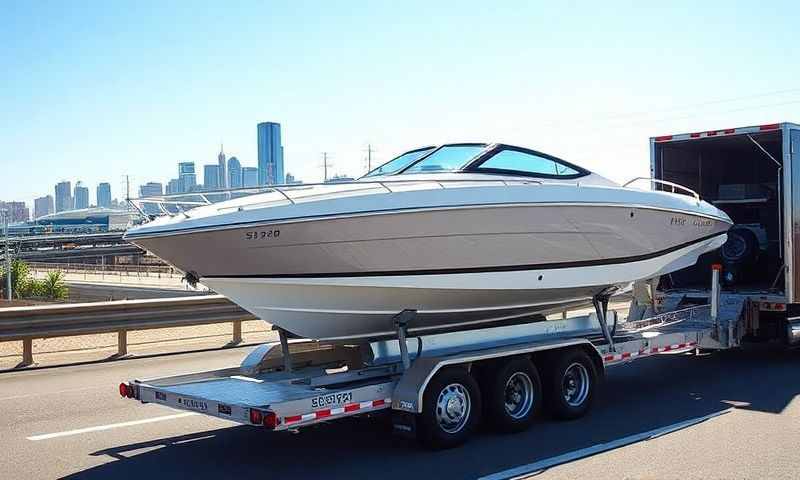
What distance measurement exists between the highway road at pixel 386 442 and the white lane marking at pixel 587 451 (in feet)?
0.09

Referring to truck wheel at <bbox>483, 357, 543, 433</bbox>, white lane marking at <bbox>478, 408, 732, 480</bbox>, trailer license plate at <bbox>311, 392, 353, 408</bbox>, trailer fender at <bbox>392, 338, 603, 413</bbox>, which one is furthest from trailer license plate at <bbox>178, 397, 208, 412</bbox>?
truck wheel at <bbox>483, 357, 543, 433</bbox>

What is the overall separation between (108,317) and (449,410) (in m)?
6.38

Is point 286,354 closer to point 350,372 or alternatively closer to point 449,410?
point 350,372

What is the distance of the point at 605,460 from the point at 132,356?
7.59 m

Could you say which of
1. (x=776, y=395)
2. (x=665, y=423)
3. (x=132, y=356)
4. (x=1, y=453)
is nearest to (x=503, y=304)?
(x=665, y=423)

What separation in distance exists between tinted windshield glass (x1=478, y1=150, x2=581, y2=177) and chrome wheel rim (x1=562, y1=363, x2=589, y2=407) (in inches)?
80.9

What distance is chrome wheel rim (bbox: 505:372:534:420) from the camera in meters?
7.32

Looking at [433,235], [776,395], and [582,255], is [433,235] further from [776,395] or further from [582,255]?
[776,395]

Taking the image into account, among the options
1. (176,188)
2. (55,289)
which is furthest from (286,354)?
(55,289)

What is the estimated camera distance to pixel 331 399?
6.17 metres

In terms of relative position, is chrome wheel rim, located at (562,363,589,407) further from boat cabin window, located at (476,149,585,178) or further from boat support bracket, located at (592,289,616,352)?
boat cabin window, located at (476,149,585,178)

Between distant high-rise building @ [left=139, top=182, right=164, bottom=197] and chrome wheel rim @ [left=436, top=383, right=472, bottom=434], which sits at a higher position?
distant high-rise building @ [left=139, top=182, right=164, bottom=197]

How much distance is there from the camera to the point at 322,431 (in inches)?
294

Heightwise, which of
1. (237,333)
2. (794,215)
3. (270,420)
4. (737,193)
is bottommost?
(237,333)
